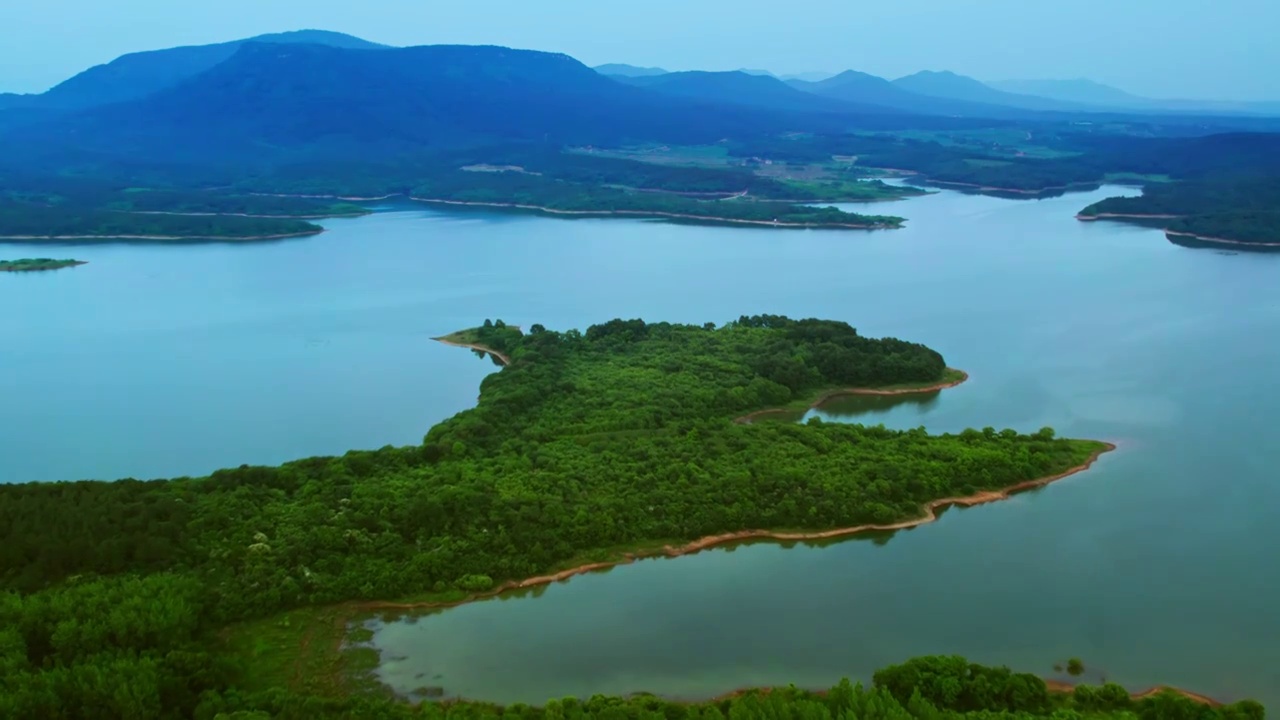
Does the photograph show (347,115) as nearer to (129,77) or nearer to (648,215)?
(129,77)

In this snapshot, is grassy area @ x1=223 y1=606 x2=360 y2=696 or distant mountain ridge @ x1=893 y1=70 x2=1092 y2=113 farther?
distant mountain ridge @ x1=893 y1=70 x2=1092 y2=113

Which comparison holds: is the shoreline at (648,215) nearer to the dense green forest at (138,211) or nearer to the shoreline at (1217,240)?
the dense green forest at (138,211)

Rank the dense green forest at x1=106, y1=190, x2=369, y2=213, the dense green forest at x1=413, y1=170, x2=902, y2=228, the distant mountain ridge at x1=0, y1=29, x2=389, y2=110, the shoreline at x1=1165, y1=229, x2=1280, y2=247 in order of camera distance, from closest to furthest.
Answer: the shoreline at x1=1165, y1=229, x2=1280, y2=247 < the dense green forest at x1=413, y1=170, x2=902, y2=228 < the dense green forest at x1=106, y1=190, x2=369, y2=213 < the distant mountain ridge at x1=0, y1=29, x2=389, y2=110

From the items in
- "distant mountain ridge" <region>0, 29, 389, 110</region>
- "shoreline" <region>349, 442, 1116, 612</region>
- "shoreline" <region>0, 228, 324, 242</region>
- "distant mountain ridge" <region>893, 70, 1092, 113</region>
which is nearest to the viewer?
"shoreline" <region>349, 442, 1116, 612</region>

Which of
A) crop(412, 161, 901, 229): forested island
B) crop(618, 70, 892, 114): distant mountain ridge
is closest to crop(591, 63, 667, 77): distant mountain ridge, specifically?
crop(618, 70, 892, 114): distant mountain ridge

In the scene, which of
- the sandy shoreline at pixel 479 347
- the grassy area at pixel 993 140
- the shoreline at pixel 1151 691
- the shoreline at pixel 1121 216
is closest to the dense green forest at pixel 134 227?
the sandy shoreline at pixel 479 347

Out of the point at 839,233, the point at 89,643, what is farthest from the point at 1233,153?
the point at 89,643

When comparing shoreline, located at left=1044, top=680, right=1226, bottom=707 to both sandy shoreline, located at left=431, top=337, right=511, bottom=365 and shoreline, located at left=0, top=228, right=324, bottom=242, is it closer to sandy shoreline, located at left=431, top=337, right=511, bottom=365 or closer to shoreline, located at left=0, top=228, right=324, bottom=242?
sandy shoreline, located at left=431, top=337, right=511, bottom=365

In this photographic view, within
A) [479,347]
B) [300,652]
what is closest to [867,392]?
[479,347]
